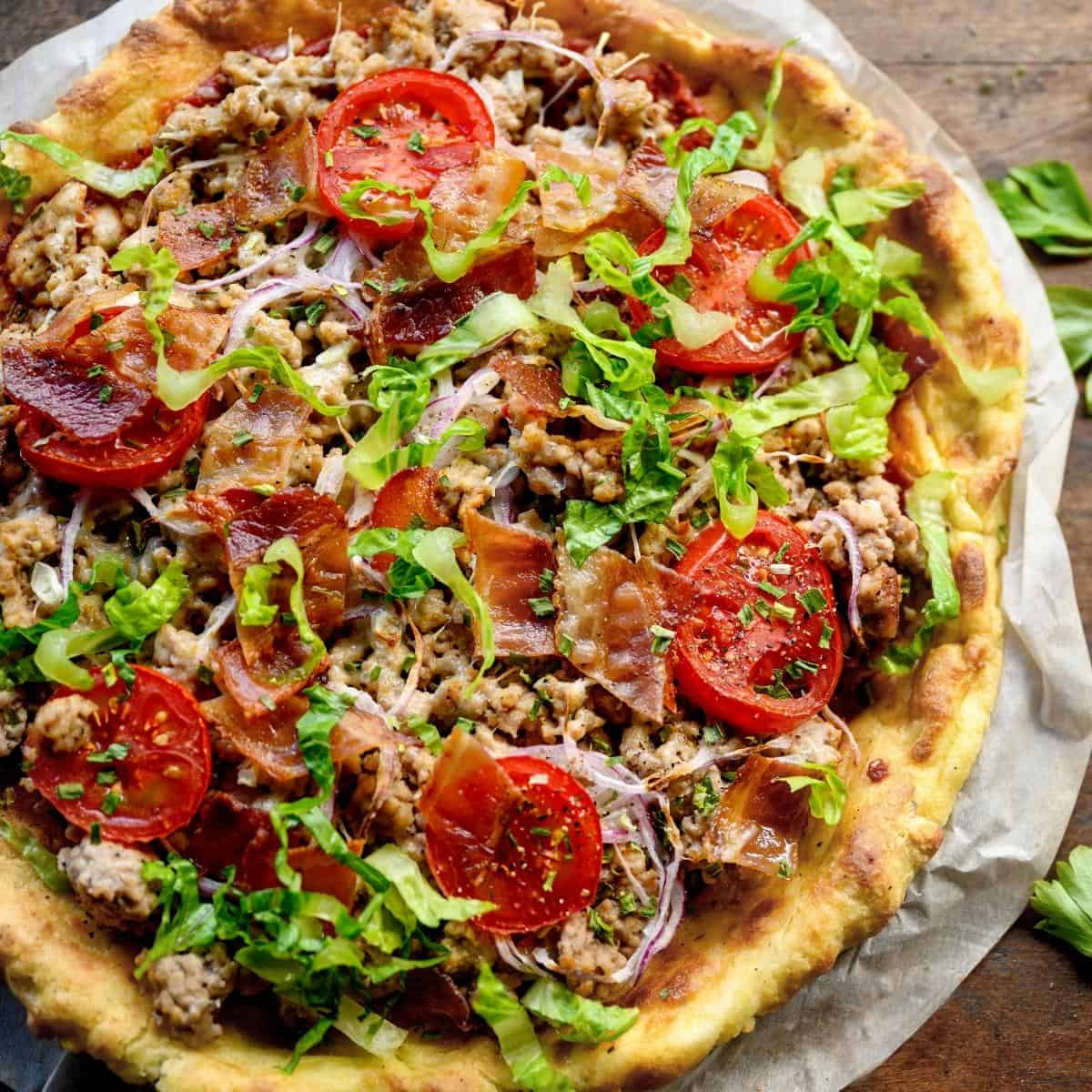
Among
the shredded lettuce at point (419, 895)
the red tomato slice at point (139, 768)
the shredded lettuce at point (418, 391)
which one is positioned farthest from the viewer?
the shredded lettuce at point (418, 391)

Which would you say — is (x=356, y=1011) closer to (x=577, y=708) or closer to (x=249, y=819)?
(x=249, y=819)

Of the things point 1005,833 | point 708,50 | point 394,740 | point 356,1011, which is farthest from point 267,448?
point 1005,833

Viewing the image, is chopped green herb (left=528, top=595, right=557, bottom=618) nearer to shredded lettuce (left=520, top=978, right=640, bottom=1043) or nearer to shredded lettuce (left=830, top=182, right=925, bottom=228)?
shredded lettuce (left=520, top=978, right=640, bottom=1043)

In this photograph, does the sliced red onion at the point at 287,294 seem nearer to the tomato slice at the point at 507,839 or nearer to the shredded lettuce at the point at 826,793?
the tomato slice at the point at 507,839

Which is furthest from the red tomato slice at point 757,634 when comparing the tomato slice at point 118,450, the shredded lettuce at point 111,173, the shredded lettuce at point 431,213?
the shredded lettuce at point 111,173

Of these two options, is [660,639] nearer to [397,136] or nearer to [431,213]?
[431,213]

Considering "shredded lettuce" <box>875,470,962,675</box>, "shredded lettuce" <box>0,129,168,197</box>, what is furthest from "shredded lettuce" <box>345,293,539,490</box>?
"shredded lettuce" <box>875,470,962,675</box>

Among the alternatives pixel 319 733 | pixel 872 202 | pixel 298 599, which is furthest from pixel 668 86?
pixel 319 733
